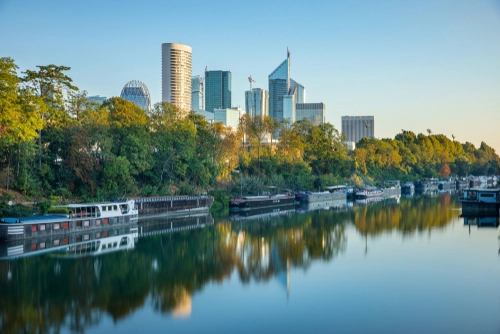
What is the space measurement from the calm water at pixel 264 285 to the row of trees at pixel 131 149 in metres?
9.94

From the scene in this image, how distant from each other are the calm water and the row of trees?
994 cm

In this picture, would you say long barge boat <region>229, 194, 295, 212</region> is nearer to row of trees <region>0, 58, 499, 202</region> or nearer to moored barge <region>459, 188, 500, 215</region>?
row of trees <region>0, 58, 499, 202</region>

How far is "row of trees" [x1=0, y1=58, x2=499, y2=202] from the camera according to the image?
123ft

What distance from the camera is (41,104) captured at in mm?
37531

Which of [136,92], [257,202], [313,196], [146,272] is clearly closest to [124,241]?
[146,272]

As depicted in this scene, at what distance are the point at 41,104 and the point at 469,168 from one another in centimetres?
11518

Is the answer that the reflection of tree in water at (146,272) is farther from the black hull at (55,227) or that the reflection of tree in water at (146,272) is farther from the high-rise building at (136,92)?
the high-rise building at (136,92)

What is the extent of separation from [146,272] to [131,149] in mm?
21916

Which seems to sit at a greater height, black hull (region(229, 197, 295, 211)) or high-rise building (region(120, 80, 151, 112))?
high-rise building (region(120, 80, 151, 112))

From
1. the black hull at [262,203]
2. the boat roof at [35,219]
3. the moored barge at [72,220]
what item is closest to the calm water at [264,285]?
the moored barge at [72,220]

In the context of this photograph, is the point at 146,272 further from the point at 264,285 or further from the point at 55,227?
the point at 55,227

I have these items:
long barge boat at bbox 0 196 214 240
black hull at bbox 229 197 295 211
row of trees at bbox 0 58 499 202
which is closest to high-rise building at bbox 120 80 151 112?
row of trees at bbox 0 58 499 202

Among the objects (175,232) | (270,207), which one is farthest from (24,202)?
(270,207)

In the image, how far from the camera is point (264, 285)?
22.8 m
